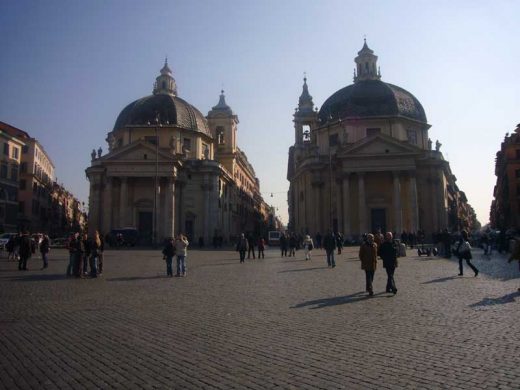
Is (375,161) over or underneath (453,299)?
over

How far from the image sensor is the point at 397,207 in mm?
51250

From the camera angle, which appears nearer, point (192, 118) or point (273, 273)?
point (273, 273)

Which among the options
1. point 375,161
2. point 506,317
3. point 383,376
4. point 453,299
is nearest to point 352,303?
point 453,299

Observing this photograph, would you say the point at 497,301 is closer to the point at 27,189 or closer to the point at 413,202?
the point at 413,202

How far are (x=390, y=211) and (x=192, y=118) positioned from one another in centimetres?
2997

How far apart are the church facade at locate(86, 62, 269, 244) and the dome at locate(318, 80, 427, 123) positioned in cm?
1838

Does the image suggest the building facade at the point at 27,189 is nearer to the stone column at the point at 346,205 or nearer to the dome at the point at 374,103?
the dome at the point at 374,103

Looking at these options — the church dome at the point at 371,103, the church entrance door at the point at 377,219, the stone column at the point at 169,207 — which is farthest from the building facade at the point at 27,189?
the church entrance door at the point at 377,219

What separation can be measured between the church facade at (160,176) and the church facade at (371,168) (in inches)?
512

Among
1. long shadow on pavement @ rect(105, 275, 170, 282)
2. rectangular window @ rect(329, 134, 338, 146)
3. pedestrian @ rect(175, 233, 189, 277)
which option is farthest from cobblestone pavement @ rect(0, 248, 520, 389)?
rectangular window @ rect(329, 134, 338, 146)

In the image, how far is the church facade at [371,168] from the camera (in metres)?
52.3

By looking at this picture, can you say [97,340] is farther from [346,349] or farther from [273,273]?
[273,273]

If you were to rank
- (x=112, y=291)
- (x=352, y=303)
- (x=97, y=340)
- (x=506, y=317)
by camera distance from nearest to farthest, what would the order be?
(x=97, y=340) → (x=506, y=317) → (x=352, y=303) → (x=112, y=291)

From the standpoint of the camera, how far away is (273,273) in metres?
20.2
